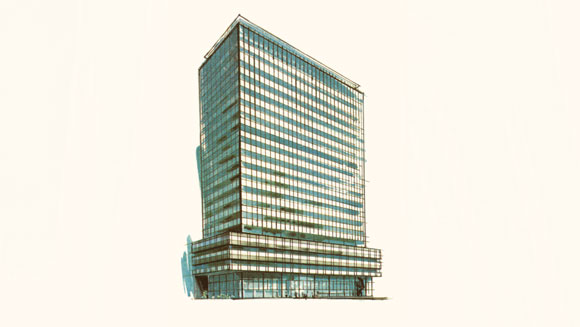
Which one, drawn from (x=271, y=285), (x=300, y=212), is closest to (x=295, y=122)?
(x=300, y=212)

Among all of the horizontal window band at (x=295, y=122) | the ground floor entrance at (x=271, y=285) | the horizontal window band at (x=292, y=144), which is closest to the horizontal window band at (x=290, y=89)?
the horizontal window band at (x=295, y=122)

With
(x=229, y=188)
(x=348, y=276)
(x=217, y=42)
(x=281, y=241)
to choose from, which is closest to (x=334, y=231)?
(x=348, y=276)

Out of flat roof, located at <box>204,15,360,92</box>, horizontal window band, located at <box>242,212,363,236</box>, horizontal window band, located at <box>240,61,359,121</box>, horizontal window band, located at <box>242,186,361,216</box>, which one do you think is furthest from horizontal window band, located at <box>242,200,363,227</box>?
flat roof, located at <box>204,15,360,92</box>

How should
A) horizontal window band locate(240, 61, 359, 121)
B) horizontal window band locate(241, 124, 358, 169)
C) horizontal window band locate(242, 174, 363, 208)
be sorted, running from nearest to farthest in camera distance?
horizontal window band locate(241, 124, 358, 169), horizontal window band locate(242, 174, 363, 208), horizontal window band locate(240, 61, 359, 121)

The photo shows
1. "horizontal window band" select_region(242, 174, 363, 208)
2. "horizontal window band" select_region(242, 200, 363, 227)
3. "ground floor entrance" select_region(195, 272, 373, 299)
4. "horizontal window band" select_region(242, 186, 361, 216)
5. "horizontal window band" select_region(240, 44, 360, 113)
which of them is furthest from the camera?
"horizontal window band" select_region(240, 44, 360, 113)

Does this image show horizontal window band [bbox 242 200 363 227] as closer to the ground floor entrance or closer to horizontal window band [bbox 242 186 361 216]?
horizontal window band [bbox 242 186 361 216]

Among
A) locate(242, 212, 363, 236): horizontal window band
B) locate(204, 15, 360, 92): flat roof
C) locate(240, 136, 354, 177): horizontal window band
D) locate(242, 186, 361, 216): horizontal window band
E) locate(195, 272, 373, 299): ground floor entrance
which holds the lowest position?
locate(195, 272, 373, 299): ground floor entrance

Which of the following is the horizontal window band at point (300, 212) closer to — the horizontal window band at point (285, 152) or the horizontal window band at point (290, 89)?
the horizontal window band at point (285, 152)

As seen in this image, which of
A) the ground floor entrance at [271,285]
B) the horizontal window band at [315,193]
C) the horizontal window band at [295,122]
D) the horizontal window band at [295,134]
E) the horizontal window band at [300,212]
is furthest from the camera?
the horizontal window band at [295,134]

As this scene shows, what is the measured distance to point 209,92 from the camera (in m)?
92.8

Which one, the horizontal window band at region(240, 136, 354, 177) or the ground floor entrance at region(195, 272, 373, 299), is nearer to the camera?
the ground floor entrance at region(195, 272, 373, 299)

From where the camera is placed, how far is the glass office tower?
80438mm

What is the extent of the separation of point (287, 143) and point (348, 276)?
1291 inches

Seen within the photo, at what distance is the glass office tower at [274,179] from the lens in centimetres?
8044
